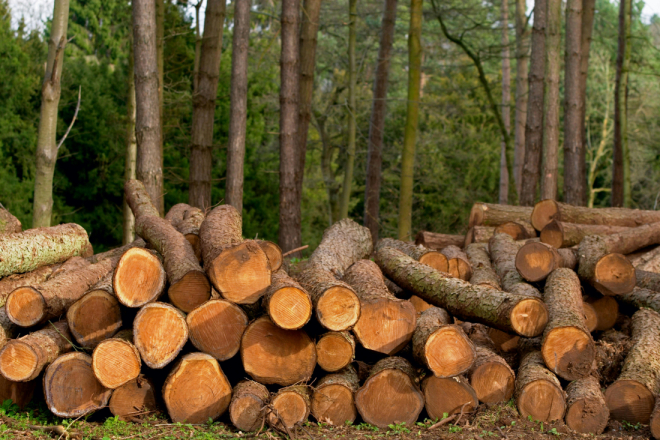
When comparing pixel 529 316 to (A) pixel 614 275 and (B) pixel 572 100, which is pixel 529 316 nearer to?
(A) pixel 614 275

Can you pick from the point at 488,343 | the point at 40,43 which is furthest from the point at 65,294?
the point at 40,43

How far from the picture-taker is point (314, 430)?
14.7ft

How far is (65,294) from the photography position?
203 inches

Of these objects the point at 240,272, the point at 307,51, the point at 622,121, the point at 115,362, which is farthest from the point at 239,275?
the point at 622,121

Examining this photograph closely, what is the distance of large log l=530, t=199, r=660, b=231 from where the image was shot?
817 centimetres

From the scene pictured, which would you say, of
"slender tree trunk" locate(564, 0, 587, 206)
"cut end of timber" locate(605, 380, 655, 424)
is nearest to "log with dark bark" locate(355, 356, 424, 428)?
"cut end of timber" locate(605, 380, 655, 424)

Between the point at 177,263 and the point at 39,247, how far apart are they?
6.13ft

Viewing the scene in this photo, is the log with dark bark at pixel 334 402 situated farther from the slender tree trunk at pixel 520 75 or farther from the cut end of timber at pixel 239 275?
the slender tree trunk at pixel 520 75

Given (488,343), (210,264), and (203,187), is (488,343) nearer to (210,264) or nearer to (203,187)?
(210,264)

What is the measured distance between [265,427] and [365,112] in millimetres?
18108

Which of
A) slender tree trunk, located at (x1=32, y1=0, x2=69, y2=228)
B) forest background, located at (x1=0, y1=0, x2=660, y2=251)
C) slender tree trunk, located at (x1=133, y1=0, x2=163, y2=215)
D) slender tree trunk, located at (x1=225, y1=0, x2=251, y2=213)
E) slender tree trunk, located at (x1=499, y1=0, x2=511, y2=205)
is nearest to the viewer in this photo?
slender tree trunk, located at (x1=32, y1=0, x2=69, y2=228)

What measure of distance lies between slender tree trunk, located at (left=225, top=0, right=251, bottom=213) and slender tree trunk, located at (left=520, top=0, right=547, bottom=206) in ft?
17.3

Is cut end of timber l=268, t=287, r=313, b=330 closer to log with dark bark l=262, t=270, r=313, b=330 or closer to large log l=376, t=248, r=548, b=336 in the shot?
log with dark bark l=262, t=270, r=313, b=330

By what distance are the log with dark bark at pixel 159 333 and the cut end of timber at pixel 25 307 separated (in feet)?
3.16
